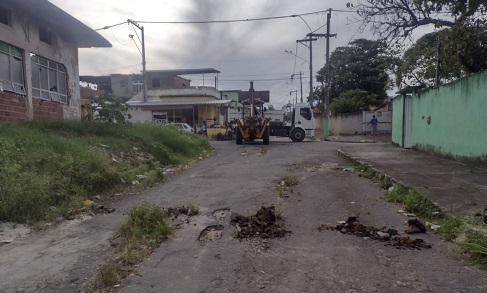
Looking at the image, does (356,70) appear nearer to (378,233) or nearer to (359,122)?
(359,122)

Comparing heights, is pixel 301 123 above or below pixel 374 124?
above

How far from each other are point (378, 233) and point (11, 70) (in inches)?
528

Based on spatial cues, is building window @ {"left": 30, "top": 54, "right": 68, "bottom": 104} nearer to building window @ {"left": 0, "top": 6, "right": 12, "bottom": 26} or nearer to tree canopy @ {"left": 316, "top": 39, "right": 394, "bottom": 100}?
building window @ {"left": 0, "top": 6, "right": 12, "bottom": 26}

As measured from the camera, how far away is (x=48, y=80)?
1620 centimetres

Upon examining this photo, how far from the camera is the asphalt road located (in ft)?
12.8

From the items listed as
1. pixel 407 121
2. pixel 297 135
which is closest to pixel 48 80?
pixel 407 121

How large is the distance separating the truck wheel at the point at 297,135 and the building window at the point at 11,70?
17.7 metres

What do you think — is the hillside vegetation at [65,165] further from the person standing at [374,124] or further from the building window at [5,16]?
the person standing at [374,124]

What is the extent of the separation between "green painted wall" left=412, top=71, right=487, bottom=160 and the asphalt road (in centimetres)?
499

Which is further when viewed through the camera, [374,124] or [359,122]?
[359,122]

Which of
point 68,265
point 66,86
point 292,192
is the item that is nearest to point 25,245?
point 68,265

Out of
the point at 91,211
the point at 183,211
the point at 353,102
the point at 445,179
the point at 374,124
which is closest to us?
the point at 183,211

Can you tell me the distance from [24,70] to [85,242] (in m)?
11.3

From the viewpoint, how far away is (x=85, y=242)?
5520mm
